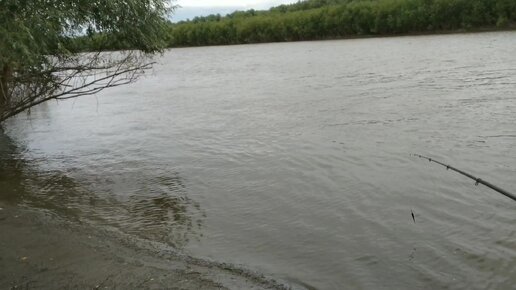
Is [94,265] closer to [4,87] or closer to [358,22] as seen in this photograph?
[4,87]

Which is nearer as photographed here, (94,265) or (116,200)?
(94,265)

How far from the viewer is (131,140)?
17.8m

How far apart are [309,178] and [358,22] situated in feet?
248

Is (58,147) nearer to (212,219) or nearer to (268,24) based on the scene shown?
(212,219)

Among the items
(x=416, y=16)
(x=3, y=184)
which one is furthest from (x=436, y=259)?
(x=416, y=16)

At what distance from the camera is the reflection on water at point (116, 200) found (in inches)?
362

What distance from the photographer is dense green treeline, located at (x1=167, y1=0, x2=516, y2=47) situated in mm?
68562

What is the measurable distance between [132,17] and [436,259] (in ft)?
26.9

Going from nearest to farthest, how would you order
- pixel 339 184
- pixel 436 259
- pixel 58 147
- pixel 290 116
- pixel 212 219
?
pixel 436 259
pixel 212 219
pixel 339 184
pixel 58 147
pixel 290 116

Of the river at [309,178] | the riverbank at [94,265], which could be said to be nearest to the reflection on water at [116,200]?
the river at [309,178]

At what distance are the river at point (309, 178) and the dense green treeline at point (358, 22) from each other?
47813mm

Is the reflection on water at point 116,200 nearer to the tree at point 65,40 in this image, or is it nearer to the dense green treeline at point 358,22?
the tree at point 65,40

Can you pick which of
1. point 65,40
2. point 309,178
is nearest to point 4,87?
point 65,40

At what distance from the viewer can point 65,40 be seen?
458 inches
